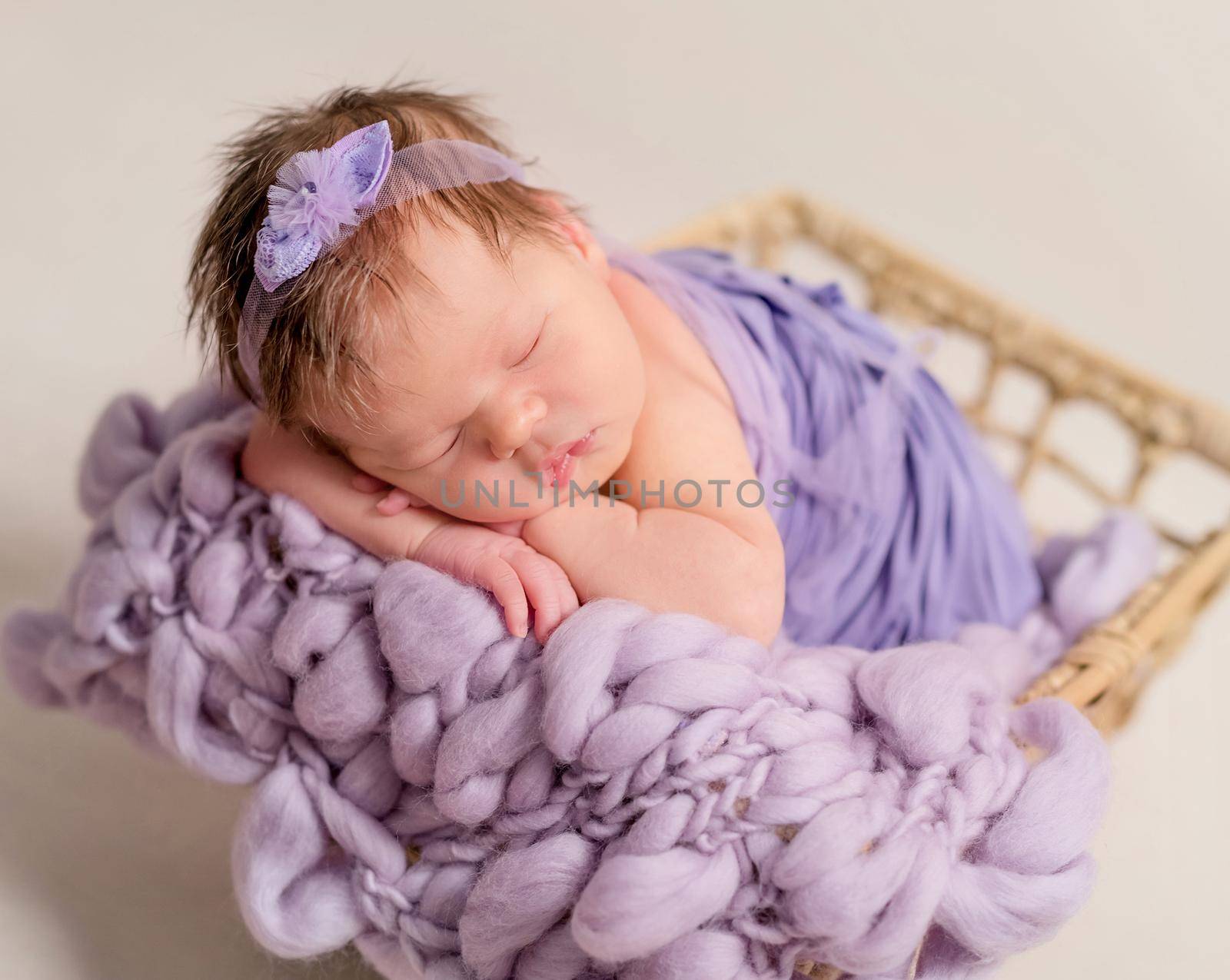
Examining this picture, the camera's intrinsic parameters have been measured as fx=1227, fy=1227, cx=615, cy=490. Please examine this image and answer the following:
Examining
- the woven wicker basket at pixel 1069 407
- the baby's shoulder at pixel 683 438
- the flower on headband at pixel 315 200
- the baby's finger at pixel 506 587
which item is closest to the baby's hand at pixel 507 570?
the baby's finger at pixel 506 587

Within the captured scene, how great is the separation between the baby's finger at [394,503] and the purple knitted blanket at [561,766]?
0.16ft

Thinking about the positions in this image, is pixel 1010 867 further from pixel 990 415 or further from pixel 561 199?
pixel 990 415

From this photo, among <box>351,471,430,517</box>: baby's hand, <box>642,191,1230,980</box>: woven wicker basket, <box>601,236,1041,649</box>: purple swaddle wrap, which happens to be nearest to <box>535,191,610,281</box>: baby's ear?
<box>601,236,1041,649</box>: purple swaddle wrap

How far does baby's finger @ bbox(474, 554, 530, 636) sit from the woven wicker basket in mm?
427

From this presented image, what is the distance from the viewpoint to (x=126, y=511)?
1.00 metres

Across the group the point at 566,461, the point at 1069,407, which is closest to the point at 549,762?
the point at 566,461

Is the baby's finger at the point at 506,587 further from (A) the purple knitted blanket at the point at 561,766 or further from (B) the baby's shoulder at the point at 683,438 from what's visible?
(B) the baby's shoulder at the point at 683,438

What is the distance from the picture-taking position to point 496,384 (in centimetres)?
87

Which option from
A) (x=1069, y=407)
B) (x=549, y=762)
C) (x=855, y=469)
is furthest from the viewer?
(x=1069, y=407)

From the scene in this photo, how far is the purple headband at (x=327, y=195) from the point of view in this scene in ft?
2.69

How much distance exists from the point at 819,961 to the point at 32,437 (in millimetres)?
1182

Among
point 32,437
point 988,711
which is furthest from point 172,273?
point 988,711

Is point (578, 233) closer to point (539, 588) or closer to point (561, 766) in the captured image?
point (539, 588)

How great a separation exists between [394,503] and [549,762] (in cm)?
25
